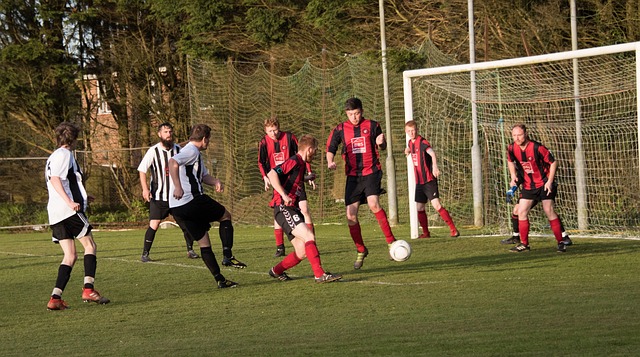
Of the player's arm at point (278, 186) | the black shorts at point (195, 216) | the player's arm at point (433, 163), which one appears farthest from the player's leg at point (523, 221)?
the black shorts at point (195, 216)

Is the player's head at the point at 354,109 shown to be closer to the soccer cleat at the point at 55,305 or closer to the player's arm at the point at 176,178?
the player's arm at the point at 176,178

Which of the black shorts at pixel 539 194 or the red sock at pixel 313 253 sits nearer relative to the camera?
the red sock at pixel 313 253

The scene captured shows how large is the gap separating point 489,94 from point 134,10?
14.8 meters

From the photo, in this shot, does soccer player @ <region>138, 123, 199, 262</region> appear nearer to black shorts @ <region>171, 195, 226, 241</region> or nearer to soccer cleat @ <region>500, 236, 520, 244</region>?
black shorts @ <region>171, 195, 226, 241</region>

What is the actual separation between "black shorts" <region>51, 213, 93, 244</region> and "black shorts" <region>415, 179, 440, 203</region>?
709cm

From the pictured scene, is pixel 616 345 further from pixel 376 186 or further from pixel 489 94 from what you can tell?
pixel 489 94

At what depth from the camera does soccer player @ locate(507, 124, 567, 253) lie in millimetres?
12289

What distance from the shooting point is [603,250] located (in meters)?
12.7

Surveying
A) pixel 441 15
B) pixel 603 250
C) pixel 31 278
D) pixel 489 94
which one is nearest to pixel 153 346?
pixel 31 278

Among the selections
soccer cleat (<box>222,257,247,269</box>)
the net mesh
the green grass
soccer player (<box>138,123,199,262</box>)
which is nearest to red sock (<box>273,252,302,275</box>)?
the green grass

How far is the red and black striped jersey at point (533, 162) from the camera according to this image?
484 inches

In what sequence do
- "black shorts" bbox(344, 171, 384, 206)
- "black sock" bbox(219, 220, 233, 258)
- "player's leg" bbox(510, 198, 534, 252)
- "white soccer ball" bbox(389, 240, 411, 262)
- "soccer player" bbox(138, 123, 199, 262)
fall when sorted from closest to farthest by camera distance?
"white soccer ball" bbox(389, 240, 411, 262), "black shorts" bbox(344, 171, 384, 206), "black sock" bbox(219, 220, 233, 258), "player's leg" bbox(510, 198, 534, 252), "soccer player" bbox(138, 123, 199, 262)

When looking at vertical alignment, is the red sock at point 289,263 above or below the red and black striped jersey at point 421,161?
below

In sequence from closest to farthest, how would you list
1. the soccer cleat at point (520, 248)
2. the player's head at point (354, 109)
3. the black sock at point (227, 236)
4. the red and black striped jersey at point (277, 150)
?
the player's head at point (354, 109) < the black sock at point (227, 236) < the soccer cleat at point (520, 248) < the red and black striped jersey at point (277, 150)
